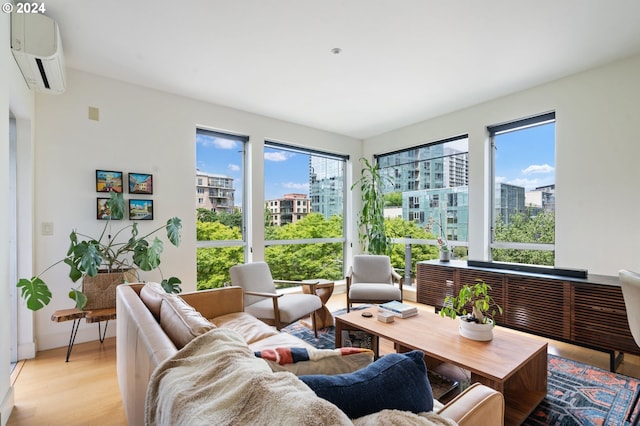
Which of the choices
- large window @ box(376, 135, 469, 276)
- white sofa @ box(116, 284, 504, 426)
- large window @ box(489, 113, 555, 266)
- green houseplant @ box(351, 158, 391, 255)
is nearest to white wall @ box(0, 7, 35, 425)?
white sofa @ box(116, 284, 504, 426)

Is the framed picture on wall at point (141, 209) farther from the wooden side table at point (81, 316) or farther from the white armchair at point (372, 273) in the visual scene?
the white armchair at point (372, 273)

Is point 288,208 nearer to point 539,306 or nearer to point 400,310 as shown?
point 400,310

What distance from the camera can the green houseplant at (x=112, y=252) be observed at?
8.98ft

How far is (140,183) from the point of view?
11.3 ft

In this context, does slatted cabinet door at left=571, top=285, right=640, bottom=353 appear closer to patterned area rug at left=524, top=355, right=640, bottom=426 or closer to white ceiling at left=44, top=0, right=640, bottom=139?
→ patterned area rug at left=524, top=355, right=640, bottom=426

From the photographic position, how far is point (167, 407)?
88 centimetres

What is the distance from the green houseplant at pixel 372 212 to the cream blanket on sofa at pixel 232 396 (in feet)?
13.5

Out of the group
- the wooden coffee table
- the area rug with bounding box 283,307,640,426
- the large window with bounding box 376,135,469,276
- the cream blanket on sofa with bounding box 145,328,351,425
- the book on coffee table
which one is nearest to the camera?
the cream blanket on sofa with bounding box 145,328,351,425

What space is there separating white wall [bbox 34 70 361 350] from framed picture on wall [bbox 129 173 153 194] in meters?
0.08

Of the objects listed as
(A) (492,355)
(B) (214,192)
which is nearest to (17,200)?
(B) (214,192)

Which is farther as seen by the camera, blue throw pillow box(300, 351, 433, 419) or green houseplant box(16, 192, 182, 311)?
green houseplant box(16, 192, 182, 311)

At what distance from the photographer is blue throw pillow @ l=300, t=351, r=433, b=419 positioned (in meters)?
0.83

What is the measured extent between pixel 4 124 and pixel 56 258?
159cm

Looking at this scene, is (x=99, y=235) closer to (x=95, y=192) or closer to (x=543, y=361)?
(x=95, y=192)
